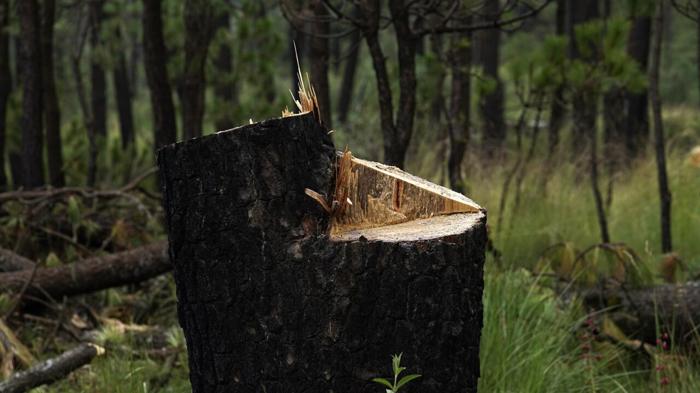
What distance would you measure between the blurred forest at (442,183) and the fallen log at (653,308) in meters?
0.01

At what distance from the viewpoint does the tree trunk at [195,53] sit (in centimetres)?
662

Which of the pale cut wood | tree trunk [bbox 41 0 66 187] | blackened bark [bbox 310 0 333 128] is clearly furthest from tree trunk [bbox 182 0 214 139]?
the pale cut wood

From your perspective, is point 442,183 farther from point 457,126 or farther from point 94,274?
point 94,274

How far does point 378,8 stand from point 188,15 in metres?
2.65

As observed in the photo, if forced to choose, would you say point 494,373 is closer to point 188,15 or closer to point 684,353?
point 684,353

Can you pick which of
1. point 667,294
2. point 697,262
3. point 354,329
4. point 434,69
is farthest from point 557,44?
point 354,329

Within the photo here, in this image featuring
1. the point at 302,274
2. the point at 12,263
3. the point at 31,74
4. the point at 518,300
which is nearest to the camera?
the point at 302,274

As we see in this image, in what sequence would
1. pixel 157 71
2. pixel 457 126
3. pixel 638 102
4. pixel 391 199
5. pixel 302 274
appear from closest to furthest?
pixel 302 274 < pixel 391 199 < pixel 457 126 < pixel 157 71 < pixel 638 102

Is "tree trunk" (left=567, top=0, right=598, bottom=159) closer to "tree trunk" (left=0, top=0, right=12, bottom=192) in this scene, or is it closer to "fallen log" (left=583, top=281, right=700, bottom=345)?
"fallen log" (left=583, top=281, right=700, bottom=345)

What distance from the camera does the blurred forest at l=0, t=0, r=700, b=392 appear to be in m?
4.02

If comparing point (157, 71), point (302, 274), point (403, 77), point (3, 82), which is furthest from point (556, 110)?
point (302, 274)

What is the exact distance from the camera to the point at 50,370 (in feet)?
12.7

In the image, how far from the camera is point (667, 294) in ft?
14.5

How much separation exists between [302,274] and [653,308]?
8.18 ft
